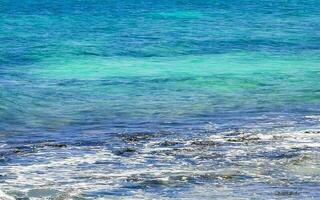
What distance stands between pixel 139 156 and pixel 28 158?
1.44m

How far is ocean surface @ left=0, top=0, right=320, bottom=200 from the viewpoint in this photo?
1207 cm

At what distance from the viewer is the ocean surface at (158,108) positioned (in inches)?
475

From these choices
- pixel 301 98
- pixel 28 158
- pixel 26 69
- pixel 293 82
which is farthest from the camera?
pixel 26 69

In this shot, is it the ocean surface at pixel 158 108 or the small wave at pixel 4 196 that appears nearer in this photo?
the small wave at pixel 4 196

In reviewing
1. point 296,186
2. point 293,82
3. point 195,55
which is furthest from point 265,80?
point 296,186

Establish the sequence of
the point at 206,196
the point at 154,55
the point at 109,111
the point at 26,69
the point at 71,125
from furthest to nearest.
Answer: the point at 154,55 < the point at 26,69 < the point at 109,111 < the point at 71,125 < the point at 206,196

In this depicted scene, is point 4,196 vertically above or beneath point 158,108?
above

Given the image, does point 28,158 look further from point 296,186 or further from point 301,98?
point 301,98

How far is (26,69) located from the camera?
79.5 ft

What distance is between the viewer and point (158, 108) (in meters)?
18.3

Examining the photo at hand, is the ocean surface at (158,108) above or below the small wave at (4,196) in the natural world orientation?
below

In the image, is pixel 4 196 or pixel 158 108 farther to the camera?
pixel 158 108

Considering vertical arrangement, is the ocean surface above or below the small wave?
below

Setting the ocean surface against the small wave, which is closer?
the small wave
